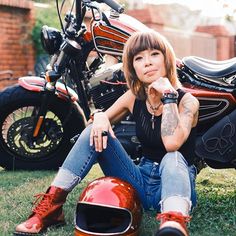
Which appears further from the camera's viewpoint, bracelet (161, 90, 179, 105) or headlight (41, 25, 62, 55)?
headlight (41, 25, 62, 55)

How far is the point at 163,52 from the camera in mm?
2693

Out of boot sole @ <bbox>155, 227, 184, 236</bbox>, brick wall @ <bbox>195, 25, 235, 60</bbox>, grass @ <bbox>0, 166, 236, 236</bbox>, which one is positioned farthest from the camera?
brick wall @ <bbox>195, 25, 235, 60</bbox>

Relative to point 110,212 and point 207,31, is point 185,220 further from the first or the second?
point 207,31

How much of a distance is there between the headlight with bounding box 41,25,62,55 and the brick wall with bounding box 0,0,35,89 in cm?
479

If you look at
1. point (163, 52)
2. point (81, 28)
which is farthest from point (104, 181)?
point (81, 28)

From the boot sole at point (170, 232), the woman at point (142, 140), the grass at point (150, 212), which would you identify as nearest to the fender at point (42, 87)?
the grass at point (150, 212)

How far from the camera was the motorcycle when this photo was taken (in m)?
3.35

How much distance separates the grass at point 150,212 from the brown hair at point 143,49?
75cm

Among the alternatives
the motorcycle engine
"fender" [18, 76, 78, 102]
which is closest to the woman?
the motorcycle engine

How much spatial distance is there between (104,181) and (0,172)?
2.02m

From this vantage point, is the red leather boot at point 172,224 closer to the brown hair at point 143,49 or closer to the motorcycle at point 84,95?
the brown hair at point 143,49

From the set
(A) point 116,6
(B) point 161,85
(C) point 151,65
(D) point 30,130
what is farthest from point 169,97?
(D) point 30,130

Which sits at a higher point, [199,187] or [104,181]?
[104,181]

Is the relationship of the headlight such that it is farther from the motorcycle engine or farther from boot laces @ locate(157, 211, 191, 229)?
boot laces @ locate(157, 211, 191, 229)
